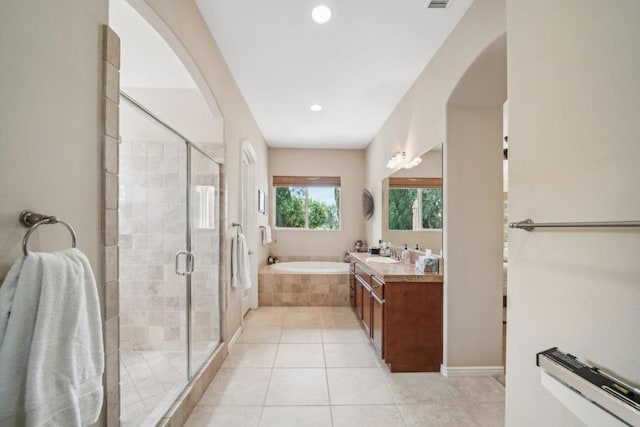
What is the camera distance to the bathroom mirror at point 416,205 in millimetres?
2725

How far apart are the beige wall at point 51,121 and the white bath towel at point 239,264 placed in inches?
76.2

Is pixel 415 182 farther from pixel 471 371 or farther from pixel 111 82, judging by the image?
pixel 111 82

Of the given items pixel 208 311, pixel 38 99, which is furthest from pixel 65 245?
pixel 208 311

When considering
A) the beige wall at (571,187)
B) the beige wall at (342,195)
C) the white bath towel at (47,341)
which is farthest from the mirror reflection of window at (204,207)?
the beige wall at (342,195)

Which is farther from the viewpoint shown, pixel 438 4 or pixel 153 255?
pixel 153 255

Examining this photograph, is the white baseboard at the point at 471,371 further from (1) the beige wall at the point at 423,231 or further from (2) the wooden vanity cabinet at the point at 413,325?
(1) the beige wall at the point at 423,231

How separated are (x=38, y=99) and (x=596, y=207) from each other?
1707mm

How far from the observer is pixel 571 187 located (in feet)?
3.03

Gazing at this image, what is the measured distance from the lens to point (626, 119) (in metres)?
0.76

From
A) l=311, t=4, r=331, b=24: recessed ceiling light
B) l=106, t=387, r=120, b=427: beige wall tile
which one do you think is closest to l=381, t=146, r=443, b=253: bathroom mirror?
l=311, t=4, r=331, b=24: recessed ceiling light

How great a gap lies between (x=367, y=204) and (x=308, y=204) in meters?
1.26

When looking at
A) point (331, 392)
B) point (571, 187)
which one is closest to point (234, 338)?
point (331, 392)

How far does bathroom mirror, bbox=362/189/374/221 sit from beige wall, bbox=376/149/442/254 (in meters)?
0.84

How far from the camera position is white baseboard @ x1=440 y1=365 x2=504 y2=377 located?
95.5 inches
